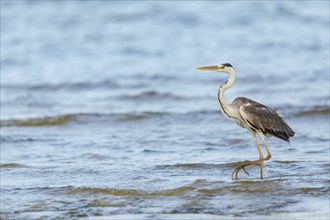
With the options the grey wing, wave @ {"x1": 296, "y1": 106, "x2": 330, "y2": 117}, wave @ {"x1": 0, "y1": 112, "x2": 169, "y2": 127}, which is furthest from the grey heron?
wave @ {"x1": 0, "y1": 112, "x2": 169, "y2": 127}

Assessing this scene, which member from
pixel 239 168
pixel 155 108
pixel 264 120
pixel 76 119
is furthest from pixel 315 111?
pixel 239 168

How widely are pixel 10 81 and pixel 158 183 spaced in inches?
305

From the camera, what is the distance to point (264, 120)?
9.18 m

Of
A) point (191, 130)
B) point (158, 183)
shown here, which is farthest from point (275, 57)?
point (158, 183)

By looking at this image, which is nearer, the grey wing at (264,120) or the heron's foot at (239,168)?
the heron's foot at (239,168)

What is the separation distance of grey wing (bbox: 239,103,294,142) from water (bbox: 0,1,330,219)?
18.9 inches

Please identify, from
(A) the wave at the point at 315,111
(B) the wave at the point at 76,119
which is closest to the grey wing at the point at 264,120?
(A) the wave at the point at 315,111

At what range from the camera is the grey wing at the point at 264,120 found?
914 cm

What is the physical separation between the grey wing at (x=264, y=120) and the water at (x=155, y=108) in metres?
0.48

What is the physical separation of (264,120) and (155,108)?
4.51 meters

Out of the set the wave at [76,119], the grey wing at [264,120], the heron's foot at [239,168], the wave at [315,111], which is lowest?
the heron's foot at [239,168]

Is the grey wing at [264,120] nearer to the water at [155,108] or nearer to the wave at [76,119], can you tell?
the water at [155,108]

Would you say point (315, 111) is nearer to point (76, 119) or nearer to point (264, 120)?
point (76, 119)

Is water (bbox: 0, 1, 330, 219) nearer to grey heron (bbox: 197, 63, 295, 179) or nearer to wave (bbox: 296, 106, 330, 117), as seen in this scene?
wave (bbox: 296, 106, 330, 117)
